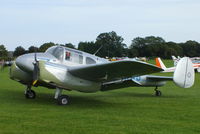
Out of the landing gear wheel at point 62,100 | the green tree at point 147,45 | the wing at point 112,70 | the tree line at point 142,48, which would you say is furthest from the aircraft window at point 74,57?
the green tree at point 147,45

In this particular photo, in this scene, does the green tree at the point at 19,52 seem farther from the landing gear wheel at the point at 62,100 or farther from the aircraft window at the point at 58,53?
the landing gear wheel at the point at 62,100

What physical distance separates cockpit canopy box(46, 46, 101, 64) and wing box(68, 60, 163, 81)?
28.2 inches

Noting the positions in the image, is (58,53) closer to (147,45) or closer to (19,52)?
(19,52)

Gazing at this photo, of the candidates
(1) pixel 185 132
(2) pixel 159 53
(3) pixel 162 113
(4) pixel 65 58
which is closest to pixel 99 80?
(4) pixel 65 58

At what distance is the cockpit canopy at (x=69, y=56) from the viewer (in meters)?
9.88

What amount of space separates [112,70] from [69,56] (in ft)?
6.26

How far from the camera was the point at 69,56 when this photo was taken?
10031 mm

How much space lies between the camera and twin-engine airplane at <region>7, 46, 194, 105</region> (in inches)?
342

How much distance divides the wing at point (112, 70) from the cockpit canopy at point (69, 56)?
0.72m

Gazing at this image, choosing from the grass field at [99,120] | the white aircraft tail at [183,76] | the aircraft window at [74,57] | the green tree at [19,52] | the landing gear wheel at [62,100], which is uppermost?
the green tree at [19,52]

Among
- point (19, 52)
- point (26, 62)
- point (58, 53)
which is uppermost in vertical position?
point (19, 52)

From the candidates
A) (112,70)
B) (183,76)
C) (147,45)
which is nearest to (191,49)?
(147,45)

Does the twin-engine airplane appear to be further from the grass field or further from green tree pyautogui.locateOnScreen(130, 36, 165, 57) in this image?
green tree pyautogui.locateOnScreen(130, 36, 165, 57)

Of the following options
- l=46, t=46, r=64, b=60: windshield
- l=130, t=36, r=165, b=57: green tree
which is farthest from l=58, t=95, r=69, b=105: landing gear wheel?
l=130, t=36, r=165, b=57: green tree
